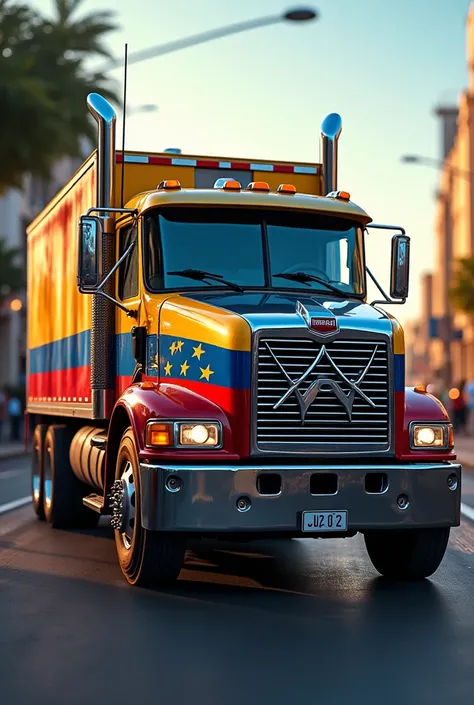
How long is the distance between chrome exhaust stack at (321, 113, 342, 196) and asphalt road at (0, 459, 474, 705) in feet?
11.1

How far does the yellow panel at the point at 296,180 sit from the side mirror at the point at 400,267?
4.92ft

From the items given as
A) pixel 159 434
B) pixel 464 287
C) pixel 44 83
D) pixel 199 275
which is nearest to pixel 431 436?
pixel 159 434

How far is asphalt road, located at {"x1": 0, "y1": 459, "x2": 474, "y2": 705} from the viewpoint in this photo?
616cm

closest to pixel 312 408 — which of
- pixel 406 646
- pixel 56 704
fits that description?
pixel 406 646

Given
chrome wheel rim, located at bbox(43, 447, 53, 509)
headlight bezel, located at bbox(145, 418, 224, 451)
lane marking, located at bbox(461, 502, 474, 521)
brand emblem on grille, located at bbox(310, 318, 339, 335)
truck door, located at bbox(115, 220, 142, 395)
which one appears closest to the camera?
headlight bezel, located at bbox(145, 418, 224, 451)

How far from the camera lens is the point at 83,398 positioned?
38.4ft

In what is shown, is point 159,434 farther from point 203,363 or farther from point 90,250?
point 90,250

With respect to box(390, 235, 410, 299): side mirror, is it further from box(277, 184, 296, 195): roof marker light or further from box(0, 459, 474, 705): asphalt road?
box(0, 459, 474, 705): asphalt road

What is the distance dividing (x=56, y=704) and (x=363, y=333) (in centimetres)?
401

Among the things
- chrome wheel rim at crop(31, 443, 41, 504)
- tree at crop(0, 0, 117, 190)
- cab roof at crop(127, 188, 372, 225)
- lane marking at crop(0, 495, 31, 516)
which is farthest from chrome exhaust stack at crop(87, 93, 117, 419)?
tree at crop(0, 0, 117, 190)

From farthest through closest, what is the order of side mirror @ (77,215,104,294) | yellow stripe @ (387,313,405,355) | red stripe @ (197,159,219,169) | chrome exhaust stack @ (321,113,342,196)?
chrome exhaust stack @ (321,113,342,196) < red stripe @ (197,159,219,169) < side mirror @ (77,215,104,294) < yellow stripe @ (387,313,405,355)

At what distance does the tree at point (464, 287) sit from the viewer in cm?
5353

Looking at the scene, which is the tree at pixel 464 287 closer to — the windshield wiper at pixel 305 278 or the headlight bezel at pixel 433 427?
the windshield wiper at pixel 305 278

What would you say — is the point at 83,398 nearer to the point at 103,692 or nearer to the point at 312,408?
the point at 312,408
